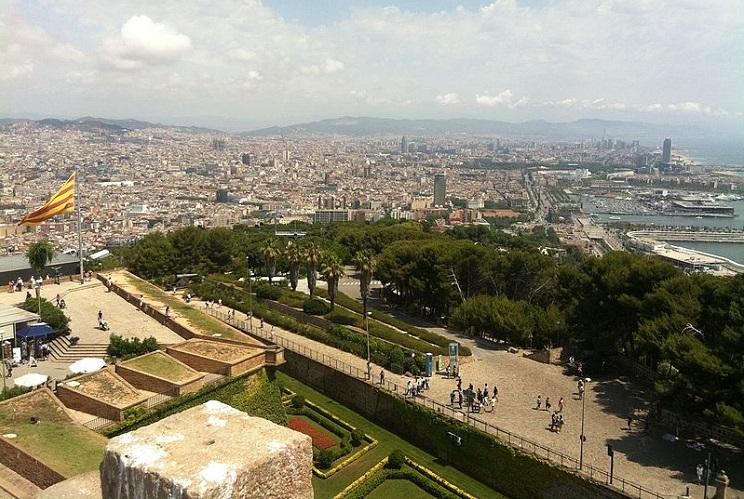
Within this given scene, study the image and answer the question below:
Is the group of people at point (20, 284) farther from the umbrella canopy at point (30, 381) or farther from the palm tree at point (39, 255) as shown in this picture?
the umbrella canopy at point (30, 381)

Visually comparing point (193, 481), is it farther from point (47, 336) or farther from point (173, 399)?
point (47, 336)

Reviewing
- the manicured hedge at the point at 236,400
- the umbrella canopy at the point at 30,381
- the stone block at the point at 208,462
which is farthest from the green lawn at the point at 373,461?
the stone block at the point at 208,462

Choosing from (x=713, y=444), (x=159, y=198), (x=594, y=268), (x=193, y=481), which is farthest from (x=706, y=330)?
(x=159, y=198)

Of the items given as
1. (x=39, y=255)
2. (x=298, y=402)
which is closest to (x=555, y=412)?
(x=298, y=402)

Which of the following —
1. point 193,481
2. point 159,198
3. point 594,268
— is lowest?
point 159,198

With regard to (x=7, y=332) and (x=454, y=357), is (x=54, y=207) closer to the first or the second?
(x=7, y=332)

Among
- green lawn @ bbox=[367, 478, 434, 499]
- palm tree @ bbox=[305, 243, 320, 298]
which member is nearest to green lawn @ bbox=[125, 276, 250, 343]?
palm tree @ bbox=[305, 243, 320, 298]
